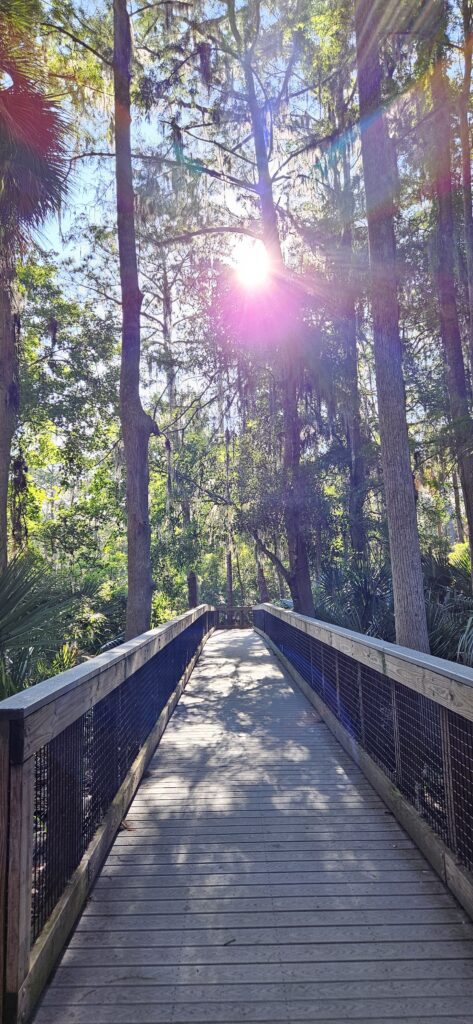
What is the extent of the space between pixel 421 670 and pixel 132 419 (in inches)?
263

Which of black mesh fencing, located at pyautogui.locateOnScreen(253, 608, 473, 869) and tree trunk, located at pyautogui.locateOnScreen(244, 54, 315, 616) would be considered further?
tree trunk, located at pyautogui.locateOnScreen(244, 54, 315, 616)

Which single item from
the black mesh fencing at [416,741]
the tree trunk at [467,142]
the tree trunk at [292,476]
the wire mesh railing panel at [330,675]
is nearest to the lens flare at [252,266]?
the tree trunk at [292,476]

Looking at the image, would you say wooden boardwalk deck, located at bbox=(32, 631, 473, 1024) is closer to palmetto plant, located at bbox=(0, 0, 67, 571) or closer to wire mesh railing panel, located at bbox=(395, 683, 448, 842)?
wire mesh railing panel, located at bbox=(395, 683, 448, 842)

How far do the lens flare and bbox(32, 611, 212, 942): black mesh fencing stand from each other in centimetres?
944

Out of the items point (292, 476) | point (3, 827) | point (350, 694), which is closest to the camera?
point (3, 827)

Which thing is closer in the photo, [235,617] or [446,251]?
[446,251]

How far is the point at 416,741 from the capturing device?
3145mm

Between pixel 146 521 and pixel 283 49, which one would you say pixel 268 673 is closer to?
pixel 146 521

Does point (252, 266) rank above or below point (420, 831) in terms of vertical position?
above

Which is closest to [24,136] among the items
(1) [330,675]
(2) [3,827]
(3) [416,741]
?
(1) [330,675]

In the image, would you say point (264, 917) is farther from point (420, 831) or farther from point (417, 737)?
point (417, 737)

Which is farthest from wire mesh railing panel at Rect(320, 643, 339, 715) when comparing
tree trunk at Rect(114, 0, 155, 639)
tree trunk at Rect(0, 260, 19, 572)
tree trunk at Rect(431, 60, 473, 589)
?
tree trunk at Rect(0, 260, 19, 572)

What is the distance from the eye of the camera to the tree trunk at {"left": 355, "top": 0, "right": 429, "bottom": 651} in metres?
5.34

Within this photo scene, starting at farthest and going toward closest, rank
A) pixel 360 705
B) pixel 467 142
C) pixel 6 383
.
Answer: pixel 467 142
pixel 6 383
pixel 360 705
